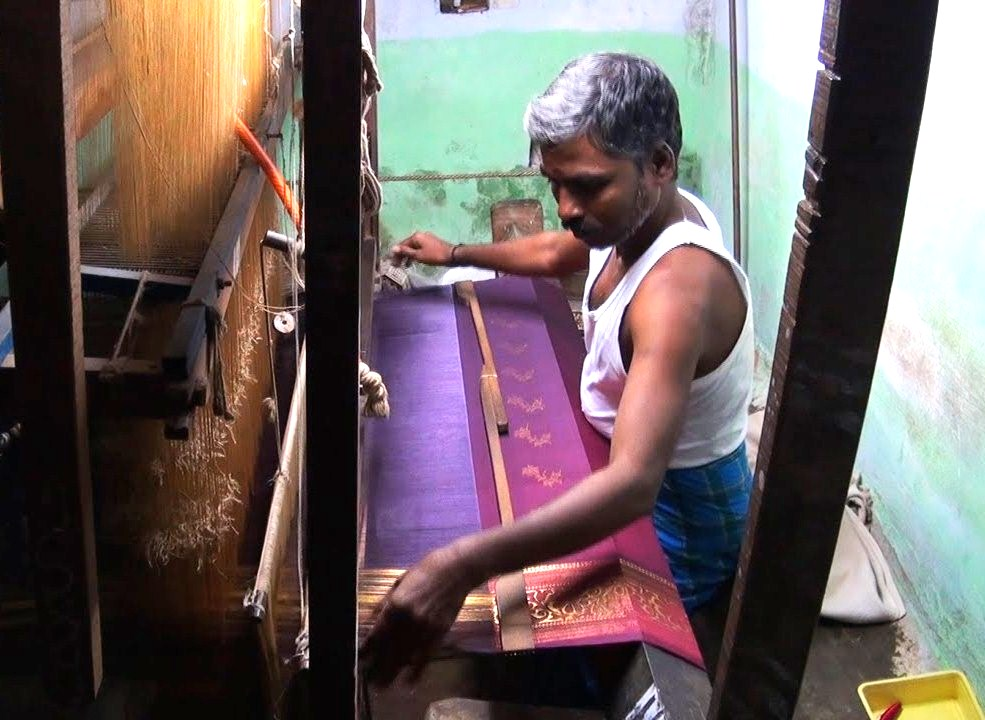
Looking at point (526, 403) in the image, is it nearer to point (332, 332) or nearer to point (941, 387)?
point (941, 387)

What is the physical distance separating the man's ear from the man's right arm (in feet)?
2.37

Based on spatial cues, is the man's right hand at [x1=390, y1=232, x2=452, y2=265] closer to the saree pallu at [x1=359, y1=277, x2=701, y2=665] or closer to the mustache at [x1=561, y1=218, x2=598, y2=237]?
the saree pallu at [x1=359, y1=277, x2=701, y2=665]

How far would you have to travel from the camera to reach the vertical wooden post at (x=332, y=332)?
0.60 meters

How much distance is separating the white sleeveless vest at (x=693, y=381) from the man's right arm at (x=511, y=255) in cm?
48

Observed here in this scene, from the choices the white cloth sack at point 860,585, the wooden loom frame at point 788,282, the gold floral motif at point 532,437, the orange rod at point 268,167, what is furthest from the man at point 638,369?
the white cloth sack at point 860,585

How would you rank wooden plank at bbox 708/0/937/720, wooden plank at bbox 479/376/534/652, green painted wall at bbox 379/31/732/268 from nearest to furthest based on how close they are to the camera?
wooden plank at bbox 708/0/937/720 < wooden plank at bbox 479/376/534/652 < green painted wall at bbox 379/31/732/268

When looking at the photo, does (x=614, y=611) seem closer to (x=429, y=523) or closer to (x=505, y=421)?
(x=429, y=523)

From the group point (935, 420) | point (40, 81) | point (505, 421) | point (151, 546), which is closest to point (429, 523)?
point (505, 421)

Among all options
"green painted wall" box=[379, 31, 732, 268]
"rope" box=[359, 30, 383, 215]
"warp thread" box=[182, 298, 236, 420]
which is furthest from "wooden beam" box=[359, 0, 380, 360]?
"green painted wall" box=[379, 31, 732, 268]

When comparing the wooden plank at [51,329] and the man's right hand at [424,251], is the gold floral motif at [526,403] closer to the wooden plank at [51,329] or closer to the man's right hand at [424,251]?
the man's right hand at [424,251]

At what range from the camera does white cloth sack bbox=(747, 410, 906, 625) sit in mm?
2525

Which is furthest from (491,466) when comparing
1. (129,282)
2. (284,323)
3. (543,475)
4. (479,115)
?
(479,115)

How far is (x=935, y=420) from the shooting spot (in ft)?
7.77

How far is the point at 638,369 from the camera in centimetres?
145
